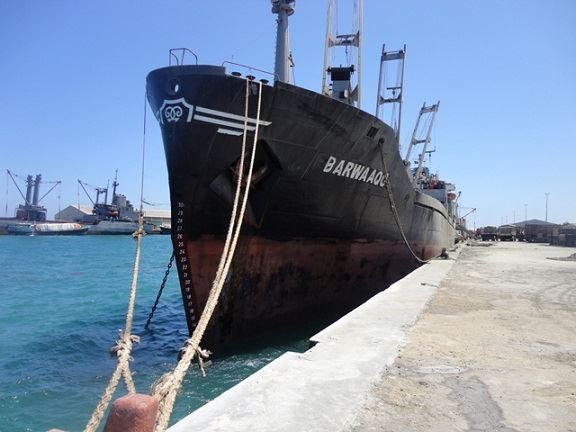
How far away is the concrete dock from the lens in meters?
2.42

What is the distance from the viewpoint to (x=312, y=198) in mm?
8375

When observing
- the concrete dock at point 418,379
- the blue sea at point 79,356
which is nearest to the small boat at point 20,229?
the blue sea at point 79,356

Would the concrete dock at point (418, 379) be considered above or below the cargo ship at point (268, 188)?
below

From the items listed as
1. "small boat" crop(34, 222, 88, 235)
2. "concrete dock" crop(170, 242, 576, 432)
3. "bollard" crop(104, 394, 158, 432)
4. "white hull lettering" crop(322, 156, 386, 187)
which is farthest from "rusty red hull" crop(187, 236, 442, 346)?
"small boat" crop(34, 222, 88, 235)

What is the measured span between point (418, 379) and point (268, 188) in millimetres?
5115

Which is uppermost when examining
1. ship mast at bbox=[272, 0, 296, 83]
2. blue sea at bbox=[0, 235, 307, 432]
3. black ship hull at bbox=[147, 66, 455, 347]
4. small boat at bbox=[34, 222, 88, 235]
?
ship mast at bbox=[272, 0, 296, 83]

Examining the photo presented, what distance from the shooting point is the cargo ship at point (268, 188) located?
718 cm

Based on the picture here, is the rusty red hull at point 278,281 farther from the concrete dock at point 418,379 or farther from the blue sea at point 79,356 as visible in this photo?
the concrete dock at point 418,379

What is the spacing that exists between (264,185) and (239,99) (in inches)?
62.4

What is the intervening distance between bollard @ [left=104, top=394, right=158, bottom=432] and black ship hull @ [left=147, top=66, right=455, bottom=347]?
5.35 meters

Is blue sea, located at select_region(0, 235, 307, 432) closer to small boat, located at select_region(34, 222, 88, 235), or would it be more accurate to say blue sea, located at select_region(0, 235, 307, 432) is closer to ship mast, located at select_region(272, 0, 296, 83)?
ship mast, located at select_region(272, 0, 296, 83)

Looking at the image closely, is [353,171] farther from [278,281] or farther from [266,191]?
[278,281]

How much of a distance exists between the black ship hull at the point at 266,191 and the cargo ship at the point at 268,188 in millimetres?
18

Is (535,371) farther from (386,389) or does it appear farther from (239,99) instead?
(239,99)
